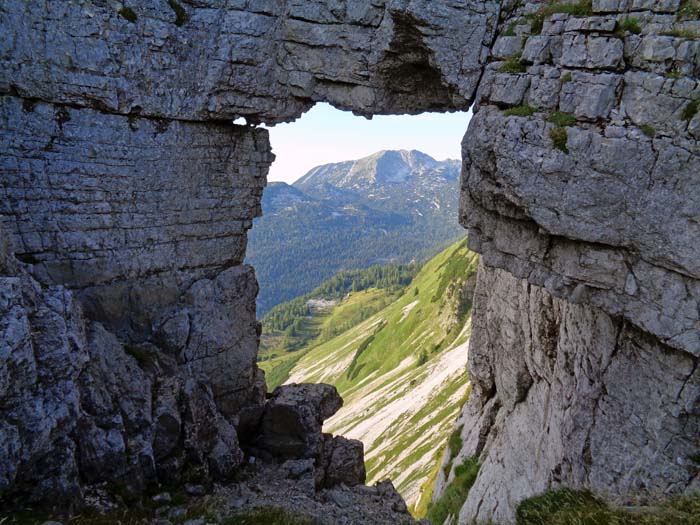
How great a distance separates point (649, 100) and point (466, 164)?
7.07 m

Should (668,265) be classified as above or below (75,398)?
above

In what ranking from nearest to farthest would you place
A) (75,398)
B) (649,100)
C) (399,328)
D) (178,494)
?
Result: (649,100), (75,398), (178,494), (399,328)

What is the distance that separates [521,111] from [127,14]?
18.2 m

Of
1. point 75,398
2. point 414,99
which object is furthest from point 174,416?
point 414,99

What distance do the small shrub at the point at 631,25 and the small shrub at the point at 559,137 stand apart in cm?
382

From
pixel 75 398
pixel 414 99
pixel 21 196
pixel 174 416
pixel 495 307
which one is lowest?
pixel 174 416

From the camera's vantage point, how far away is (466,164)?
20812mm

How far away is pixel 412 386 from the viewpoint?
11675 centimetres

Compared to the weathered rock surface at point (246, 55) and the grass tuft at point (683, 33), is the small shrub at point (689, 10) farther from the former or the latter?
the weathered rock surface at point (246, 55)

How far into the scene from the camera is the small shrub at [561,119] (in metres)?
17.2

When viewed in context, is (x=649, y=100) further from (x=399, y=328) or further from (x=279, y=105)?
(x=399, y=328)

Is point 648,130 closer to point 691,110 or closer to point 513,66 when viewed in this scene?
point 691,110

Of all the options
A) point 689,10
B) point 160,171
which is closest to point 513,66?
point 689,10

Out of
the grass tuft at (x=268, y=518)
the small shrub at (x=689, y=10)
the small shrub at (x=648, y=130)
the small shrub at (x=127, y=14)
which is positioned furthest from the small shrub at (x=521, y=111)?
the grass tuft at (x=268, y=518)
